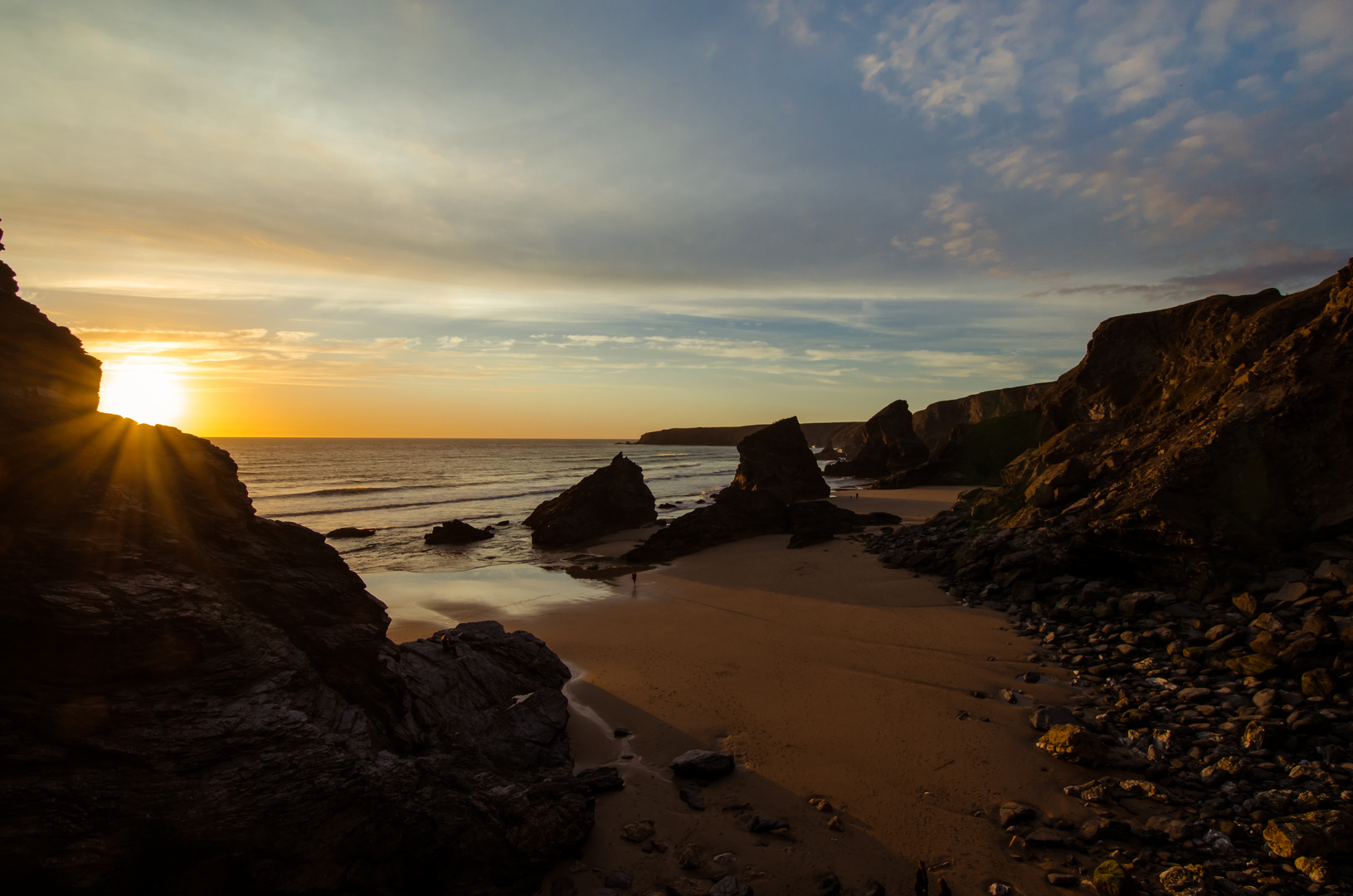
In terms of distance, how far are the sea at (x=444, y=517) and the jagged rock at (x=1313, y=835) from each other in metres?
17.5

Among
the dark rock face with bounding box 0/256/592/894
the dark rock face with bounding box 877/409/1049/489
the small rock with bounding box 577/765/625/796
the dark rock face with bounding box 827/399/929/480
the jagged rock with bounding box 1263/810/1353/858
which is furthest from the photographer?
the dark rock face with bounding box 827/399/929/480

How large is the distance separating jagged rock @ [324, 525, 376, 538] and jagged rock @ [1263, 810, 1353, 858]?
3866 cm

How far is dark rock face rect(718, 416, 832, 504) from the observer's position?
1753 inches

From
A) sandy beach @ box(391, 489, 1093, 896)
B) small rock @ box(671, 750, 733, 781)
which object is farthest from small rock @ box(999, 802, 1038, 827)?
small rock @ box(671, 750, 733, 781)

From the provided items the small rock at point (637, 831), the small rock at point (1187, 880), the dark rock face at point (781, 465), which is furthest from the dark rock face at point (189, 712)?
the dark rock face at point (781, 465)

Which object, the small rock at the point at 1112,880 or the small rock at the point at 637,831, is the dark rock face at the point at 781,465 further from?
the small rock at the point at 1112,880

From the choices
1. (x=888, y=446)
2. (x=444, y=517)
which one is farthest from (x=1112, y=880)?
(x=888, y=446)

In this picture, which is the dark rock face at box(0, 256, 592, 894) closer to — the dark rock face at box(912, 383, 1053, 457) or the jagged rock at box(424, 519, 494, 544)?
the jagged rock at box(424, 519, 494, 544)

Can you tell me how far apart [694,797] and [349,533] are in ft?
110

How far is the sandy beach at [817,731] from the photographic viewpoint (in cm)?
729

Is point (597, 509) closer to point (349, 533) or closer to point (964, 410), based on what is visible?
point (349, 533)

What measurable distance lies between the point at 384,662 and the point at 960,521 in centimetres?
2342

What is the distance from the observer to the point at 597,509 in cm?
3547

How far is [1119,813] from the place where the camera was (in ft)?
24.7
